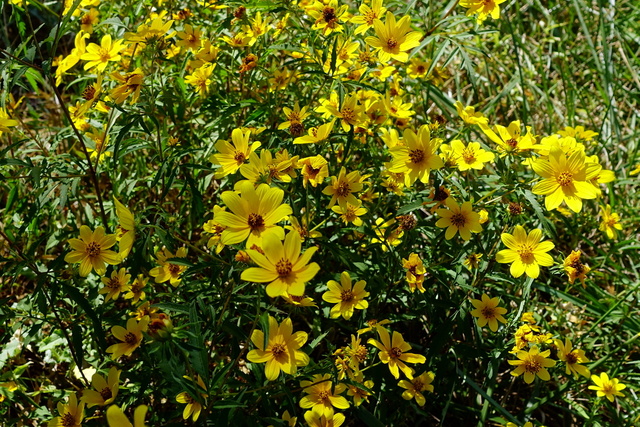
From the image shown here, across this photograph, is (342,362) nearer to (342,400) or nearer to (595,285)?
(342,400)

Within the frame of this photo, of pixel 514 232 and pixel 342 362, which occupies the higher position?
pixel 514 232

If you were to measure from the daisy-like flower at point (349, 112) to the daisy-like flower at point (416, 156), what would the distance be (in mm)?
156

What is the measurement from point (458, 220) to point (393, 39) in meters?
0.61

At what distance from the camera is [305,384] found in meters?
1.44

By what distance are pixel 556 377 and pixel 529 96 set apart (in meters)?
1.80

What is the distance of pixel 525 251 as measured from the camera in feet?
5.39

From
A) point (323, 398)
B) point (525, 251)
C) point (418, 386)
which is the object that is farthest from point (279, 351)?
point (525, 251)

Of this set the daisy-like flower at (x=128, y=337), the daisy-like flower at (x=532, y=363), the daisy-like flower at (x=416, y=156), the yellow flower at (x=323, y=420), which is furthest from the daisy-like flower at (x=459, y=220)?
the daisy-like flower at (x=128, y=337)

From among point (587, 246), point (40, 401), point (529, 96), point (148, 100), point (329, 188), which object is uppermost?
point (529, 96)

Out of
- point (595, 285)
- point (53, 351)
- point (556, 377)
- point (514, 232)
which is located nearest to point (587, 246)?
point (595, 285)

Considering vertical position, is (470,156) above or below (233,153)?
above

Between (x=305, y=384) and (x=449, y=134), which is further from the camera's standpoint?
(x=449, y=134)

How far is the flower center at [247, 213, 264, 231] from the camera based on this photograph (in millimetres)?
1309

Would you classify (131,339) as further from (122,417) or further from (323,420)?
(323,420)
